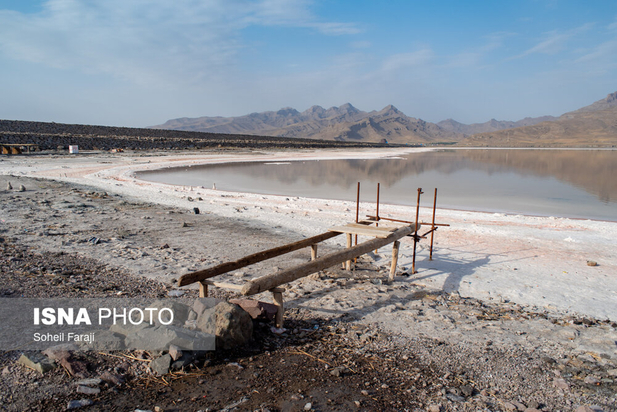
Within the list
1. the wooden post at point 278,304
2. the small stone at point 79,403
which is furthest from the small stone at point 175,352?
the wooden post at point 278,304

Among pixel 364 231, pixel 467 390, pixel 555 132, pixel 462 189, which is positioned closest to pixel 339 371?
pixel 467 390

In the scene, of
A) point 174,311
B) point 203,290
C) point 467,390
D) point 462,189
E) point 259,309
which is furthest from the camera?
point 462,189

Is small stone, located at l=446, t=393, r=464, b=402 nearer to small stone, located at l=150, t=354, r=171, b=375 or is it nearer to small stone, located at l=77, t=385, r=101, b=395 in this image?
small stone, located at l=150, t=354, r=171, b=375

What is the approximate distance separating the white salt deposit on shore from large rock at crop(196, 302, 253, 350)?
10.8 ft

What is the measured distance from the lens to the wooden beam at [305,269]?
4.14 metres

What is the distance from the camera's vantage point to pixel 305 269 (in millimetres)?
4758

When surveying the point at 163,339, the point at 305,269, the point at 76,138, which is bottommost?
the point at 163,339

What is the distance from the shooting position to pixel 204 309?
4121mm

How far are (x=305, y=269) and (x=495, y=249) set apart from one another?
17.5 feet

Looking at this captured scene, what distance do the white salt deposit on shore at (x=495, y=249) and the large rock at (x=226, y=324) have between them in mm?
3295

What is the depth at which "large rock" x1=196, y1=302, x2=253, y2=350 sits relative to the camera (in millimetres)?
3742

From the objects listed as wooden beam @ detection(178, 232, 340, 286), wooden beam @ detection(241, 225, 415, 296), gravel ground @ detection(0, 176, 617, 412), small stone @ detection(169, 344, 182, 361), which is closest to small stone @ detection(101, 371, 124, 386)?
gravel ground @ detection(0, 176, 617, 412)

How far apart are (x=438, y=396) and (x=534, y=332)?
6.39 feet

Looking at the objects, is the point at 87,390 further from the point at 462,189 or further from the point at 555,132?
the point at 555,132
